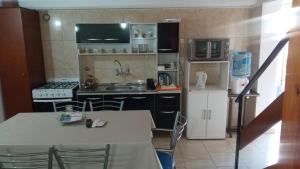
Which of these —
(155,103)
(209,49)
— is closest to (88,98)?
(155,103)

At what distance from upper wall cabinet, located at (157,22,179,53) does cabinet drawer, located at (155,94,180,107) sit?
0.70 m

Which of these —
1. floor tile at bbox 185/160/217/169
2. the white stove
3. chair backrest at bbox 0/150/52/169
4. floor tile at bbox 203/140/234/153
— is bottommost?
floor tile at bbox 185/160/217/169

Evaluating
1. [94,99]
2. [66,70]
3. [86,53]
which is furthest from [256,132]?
[66,70]

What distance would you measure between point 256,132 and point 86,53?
111 inches

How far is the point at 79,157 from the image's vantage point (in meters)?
1.87

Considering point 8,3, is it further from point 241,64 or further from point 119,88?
point 241,64

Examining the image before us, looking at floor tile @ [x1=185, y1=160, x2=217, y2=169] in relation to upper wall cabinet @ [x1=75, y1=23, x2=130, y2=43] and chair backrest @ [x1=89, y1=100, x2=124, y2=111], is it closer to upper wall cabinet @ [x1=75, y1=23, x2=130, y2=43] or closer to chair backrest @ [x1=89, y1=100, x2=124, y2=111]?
chair backrest @ [x1=89, y1=100, x2=124, y2=111]

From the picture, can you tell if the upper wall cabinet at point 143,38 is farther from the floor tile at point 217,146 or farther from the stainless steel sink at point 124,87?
the floor tile at point 217,146

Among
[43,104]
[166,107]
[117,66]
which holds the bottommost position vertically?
[166,107]

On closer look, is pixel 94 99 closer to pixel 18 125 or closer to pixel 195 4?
pixel 18 125

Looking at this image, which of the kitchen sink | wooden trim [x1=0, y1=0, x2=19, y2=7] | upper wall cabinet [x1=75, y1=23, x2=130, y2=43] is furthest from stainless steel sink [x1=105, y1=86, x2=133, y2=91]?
wooden trim [x1=0, y1=0, x2=19, y2=7]

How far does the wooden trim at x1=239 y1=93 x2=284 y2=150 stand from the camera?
1.54 meters

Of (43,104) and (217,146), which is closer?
(217,146)

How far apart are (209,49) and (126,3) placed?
146 centimetres
